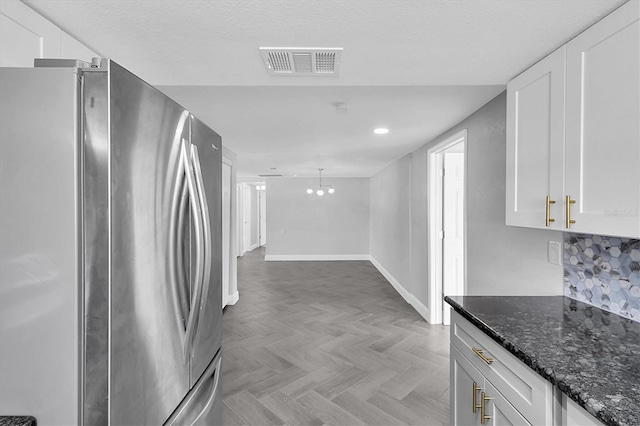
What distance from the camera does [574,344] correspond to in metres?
1.17

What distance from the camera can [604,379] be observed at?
3.09ft

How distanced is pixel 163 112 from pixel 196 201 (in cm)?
35

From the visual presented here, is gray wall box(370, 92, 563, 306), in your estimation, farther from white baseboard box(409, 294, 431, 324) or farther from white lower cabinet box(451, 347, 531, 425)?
white lower cabinet box(451, 347, 531, 425)

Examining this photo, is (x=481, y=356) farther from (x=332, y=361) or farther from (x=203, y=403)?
(x=332, y=361)

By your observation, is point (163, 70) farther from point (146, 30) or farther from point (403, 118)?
point (403, 118)

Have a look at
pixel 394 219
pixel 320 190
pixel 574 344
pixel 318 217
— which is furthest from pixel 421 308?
pixel 318 217

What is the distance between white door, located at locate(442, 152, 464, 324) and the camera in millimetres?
3768

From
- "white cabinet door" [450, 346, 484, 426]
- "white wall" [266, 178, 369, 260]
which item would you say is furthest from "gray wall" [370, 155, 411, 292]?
"white cabinet door" [450, 346, 484, 426]

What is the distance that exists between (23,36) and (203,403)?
1.67 m

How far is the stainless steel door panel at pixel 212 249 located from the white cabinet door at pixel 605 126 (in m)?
1.64

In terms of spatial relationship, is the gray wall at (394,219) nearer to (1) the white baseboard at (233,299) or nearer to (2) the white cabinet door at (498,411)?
(1) the white baseboard at (233,299)

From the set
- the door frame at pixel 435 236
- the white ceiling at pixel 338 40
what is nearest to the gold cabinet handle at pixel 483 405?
the white ceiling at pixel 338 40

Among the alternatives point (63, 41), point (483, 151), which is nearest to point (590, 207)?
point (483, 151)

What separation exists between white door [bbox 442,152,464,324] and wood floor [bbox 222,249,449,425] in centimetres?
59
